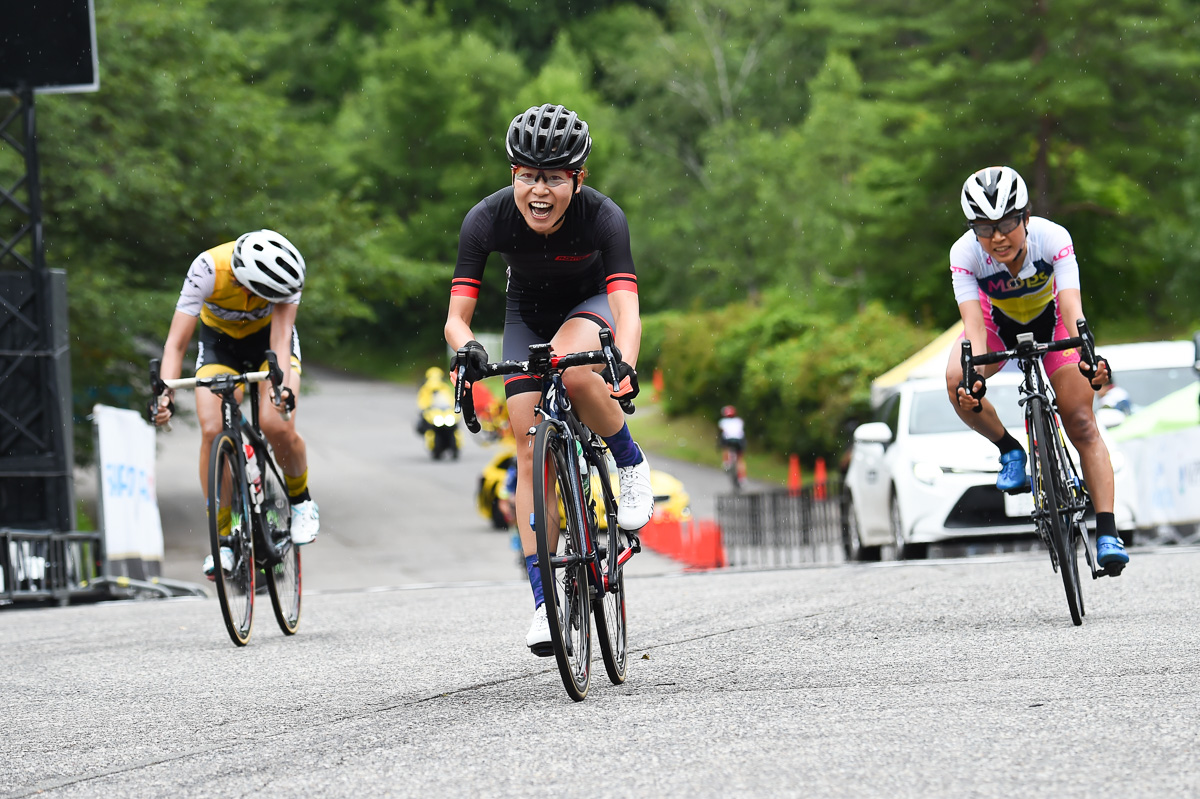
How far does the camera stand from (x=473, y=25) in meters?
87.0

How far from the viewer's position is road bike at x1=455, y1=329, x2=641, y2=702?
5465mm

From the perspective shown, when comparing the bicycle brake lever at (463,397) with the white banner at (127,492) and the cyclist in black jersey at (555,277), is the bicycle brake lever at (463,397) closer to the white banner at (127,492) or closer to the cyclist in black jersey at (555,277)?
the cyclist in black jersey at (555,277)

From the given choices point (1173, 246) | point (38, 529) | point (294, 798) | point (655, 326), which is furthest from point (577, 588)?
point (655, 326)

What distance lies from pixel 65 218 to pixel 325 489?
1024 centimetres

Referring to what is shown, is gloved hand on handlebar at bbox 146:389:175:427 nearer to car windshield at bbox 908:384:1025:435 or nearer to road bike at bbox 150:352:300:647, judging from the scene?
road bike at bbox 150:352:300:647

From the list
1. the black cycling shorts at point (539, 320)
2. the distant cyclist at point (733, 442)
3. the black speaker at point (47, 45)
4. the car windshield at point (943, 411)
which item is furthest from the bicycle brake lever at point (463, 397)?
the distant cyclist at point (733, 442)

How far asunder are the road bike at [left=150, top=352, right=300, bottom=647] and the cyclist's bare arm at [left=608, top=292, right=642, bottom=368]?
2819 mm

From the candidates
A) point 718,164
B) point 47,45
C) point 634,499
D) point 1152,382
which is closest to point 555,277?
point 634,499

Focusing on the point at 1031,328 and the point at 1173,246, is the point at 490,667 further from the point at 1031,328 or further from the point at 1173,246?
the point at 1173,246

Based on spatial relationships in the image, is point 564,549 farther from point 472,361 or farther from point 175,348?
point 175,348

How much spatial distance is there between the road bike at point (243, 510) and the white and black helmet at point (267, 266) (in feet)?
1.29

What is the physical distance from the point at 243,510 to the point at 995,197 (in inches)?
158

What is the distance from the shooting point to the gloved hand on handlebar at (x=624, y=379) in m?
5.49

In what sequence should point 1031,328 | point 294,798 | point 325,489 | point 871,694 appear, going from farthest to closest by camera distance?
point 325,489 < point 1031,328 < point 871,694 < point 294,798
